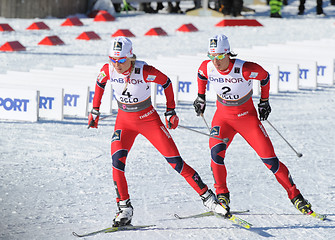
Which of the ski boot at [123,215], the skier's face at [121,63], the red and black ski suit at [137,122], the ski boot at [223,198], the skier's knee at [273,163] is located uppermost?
the skier's face at [121,63]

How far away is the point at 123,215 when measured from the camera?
668 centimetres

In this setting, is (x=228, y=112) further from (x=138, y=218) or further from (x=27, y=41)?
(x=27, y=41)

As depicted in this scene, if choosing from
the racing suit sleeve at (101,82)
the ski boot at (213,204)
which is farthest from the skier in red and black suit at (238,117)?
the racing suit sleeve at (101,82)

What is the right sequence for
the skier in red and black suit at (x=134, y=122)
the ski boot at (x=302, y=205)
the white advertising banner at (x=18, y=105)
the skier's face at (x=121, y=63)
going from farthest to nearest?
the white advertising banner at (x=18, y=105) → the ski boot at (x=302, y=205) → the skier in red and black suit at (x=134, y=122) → the skier's face at (x=121, y=63)

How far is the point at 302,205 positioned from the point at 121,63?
2200mm

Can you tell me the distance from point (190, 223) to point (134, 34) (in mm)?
17162

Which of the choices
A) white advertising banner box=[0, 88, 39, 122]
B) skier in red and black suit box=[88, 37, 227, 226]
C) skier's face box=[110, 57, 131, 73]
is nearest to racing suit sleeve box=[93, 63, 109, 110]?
skier in red and black suit box=[88, 37, 227, 226]

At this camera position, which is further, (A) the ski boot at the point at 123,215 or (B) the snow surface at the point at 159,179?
(B) the snow surface at the point at 159,179

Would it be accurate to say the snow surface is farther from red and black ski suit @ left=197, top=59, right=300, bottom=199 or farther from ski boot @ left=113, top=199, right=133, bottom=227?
red and black ski suit @ left=197, top=59, right=300, bottom=199

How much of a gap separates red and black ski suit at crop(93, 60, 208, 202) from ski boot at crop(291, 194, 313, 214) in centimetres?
92

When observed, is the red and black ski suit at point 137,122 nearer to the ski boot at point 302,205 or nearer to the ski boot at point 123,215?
the ski boot at point 123,215

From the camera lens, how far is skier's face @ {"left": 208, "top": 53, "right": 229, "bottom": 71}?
6.77 meters

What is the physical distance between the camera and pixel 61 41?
21.3 m

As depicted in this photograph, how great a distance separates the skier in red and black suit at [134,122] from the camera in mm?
6672
